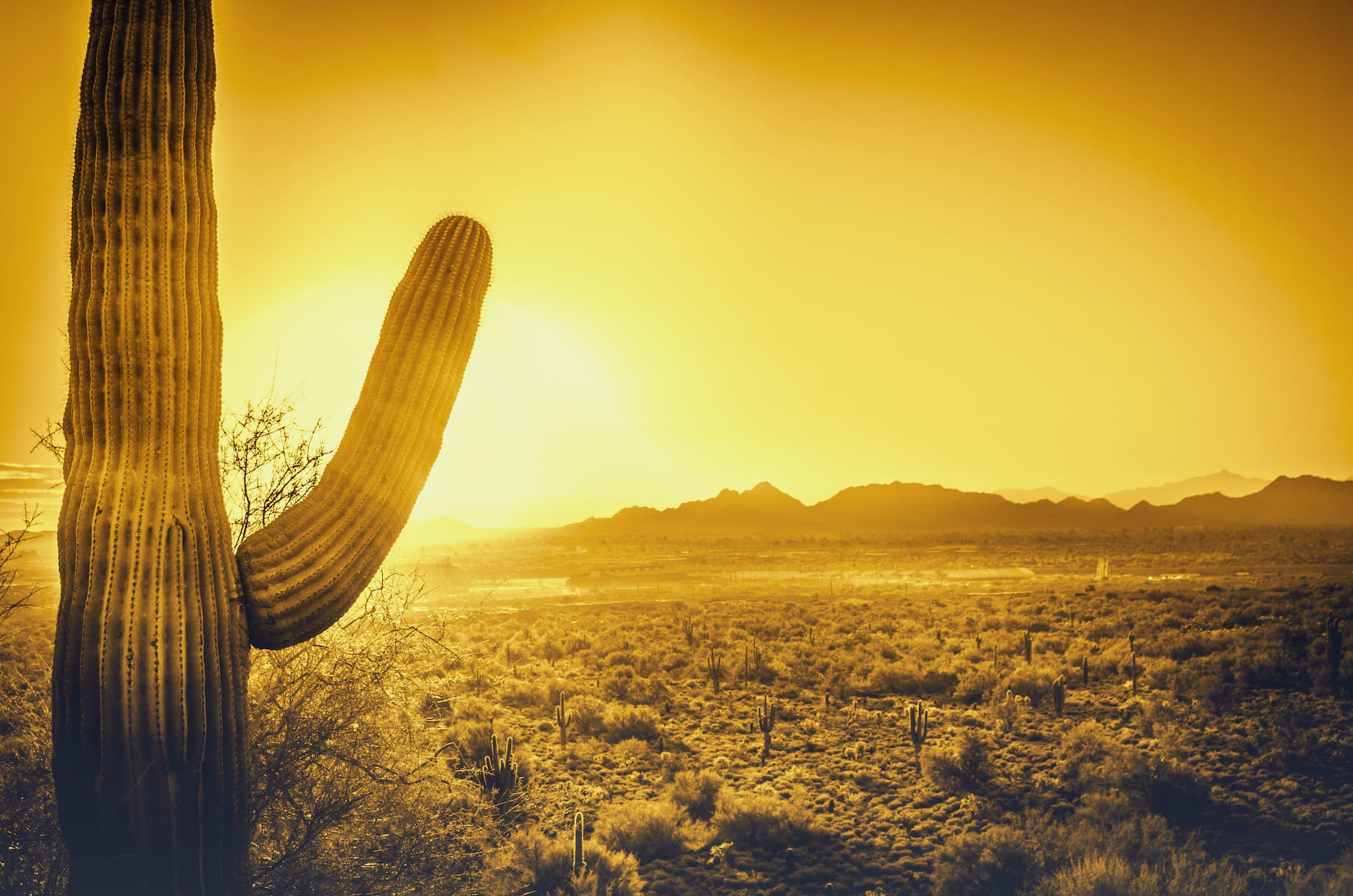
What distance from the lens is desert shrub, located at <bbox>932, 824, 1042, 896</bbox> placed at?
8.87 meters

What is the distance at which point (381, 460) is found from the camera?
6.29 m

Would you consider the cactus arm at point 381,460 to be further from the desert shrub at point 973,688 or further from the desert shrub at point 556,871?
the desert shrub at point 973,688

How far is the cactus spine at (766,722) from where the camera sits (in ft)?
43.3

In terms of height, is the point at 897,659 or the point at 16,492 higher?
the point at 16,492

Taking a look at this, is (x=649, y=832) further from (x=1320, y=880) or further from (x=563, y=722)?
(x=1320, y=880)

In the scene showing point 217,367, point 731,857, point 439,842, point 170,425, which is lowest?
point 731,857

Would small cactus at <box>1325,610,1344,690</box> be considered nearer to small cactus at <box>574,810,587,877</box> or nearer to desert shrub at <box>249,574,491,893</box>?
small cactus at <box>574,810,587,877</box>

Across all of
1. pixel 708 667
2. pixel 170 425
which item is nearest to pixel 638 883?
pixel 170 425

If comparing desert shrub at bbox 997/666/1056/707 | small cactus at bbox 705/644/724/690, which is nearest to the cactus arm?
small cactus at bbox 705/644/724/690

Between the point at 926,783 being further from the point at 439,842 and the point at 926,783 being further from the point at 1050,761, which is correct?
the point at 439,842

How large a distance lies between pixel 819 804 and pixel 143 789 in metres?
8.93

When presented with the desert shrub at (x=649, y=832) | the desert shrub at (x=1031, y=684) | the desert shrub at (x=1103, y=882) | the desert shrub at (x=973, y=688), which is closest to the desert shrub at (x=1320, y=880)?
the desert shrub at (x=1103, y=882)

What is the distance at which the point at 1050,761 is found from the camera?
1276 cm

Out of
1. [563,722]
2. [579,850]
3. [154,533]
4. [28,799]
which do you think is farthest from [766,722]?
[154,533]
